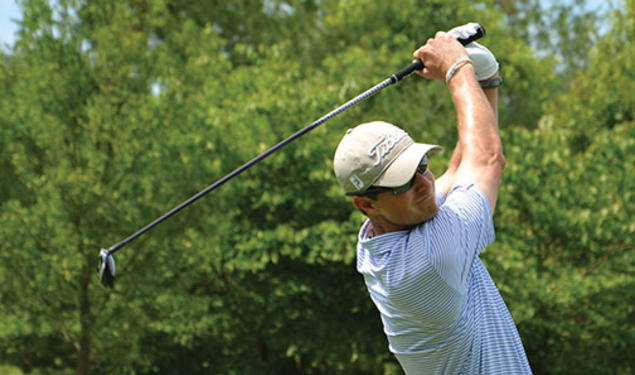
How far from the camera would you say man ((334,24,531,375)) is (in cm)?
186

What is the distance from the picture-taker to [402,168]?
6.04 feet

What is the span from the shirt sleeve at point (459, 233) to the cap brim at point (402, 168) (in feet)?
0.55

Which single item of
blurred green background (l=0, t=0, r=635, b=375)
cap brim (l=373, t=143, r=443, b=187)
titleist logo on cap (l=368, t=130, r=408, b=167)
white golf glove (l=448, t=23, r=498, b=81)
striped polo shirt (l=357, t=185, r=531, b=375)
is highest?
blurred green background (l=0, t=0, r=635, b=375)

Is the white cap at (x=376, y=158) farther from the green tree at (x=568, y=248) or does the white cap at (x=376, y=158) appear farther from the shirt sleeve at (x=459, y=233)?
the green tree at (x=568, y=248)

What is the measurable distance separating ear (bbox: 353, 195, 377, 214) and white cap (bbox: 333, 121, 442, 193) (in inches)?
2.0

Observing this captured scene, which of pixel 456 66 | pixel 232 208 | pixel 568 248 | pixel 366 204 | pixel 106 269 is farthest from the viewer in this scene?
pixel 232 208

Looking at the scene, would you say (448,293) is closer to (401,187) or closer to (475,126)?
(401,187)

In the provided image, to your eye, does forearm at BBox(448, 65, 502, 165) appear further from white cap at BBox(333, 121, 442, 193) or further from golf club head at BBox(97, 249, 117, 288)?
golf club head at BBox(97, 249, 117, 288)

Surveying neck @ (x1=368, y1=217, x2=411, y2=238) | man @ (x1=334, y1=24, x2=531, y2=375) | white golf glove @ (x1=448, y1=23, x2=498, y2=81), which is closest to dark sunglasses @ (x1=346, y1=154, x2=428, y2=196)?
man @ (x1=334, y1=24, x2=531, y2=375)

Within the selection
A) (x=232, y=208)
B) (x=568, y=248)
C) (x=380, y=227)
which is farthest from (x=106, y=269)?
(x=568, y=248)

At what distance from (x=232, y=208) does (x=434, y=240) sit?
743cm

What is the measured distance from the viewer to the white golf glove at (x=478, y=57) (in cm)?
242

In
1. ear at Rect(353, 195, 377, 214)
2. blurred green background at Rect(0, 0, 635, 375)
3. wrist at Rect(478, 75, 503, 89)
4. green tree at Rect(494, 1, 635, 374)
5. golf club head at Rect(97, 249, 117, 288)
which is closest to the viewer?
ear at Rect(353, 195, 377, 214)

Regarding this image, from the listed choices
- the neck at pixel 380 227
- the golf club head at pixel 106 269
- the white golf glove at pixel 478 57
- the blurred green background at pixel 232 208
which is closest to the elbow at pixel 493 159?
the neck at pixel 380 227
